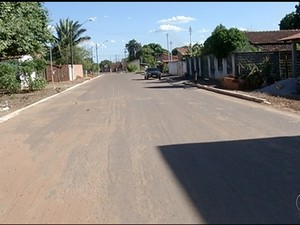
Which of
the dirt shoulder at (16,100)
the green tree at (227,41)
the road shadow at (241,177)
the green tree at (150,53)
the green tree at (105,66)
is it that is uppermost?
the green tree at (150,53)

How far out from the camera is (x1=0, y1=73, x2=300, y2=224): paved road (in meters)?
5.06

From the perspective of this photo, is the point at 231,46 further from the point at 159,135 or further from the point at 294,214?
the point at 294,214

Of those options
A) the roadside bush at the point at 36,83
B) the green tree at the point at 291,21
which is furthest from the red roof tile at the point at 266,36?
the roadside bush at the point at 36,83

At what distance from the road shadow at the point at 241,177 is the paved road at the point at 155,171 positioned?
0.04 ft

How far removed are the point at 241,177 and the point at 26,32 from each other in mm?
21651

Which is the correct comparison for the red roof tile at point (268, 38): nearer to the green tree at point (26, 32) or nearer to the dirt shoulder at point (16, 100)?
the green tree at point (26, 32)

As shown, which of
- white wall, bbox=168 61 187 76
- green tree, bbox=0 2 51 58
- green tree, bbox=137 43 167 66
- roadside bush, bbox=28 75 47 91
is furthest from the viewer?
green tree, bbox=137 43 167 66

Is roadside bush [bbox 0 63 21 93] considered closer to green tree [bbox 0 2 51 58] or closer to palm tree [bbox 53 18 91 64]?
green tree [bbox 0 2 51 58]

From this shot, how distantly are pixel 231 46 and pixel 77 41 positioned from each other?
49.3 meters

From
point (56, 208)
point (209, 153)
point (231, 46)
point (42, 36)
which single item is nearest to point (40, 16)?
point (42, 36)

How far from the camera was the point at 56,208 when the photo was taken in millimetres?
5367

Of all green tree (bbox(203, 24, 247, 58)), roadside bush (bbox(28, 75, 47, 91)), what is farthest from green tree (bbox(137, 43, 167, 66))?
green tree (bbox(203, 24, 247, 58))

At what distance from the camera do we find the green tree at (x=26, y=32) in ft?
64.6

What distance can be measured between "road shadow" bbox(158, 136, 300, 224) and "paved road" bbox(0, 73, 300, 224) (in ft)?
0.04
